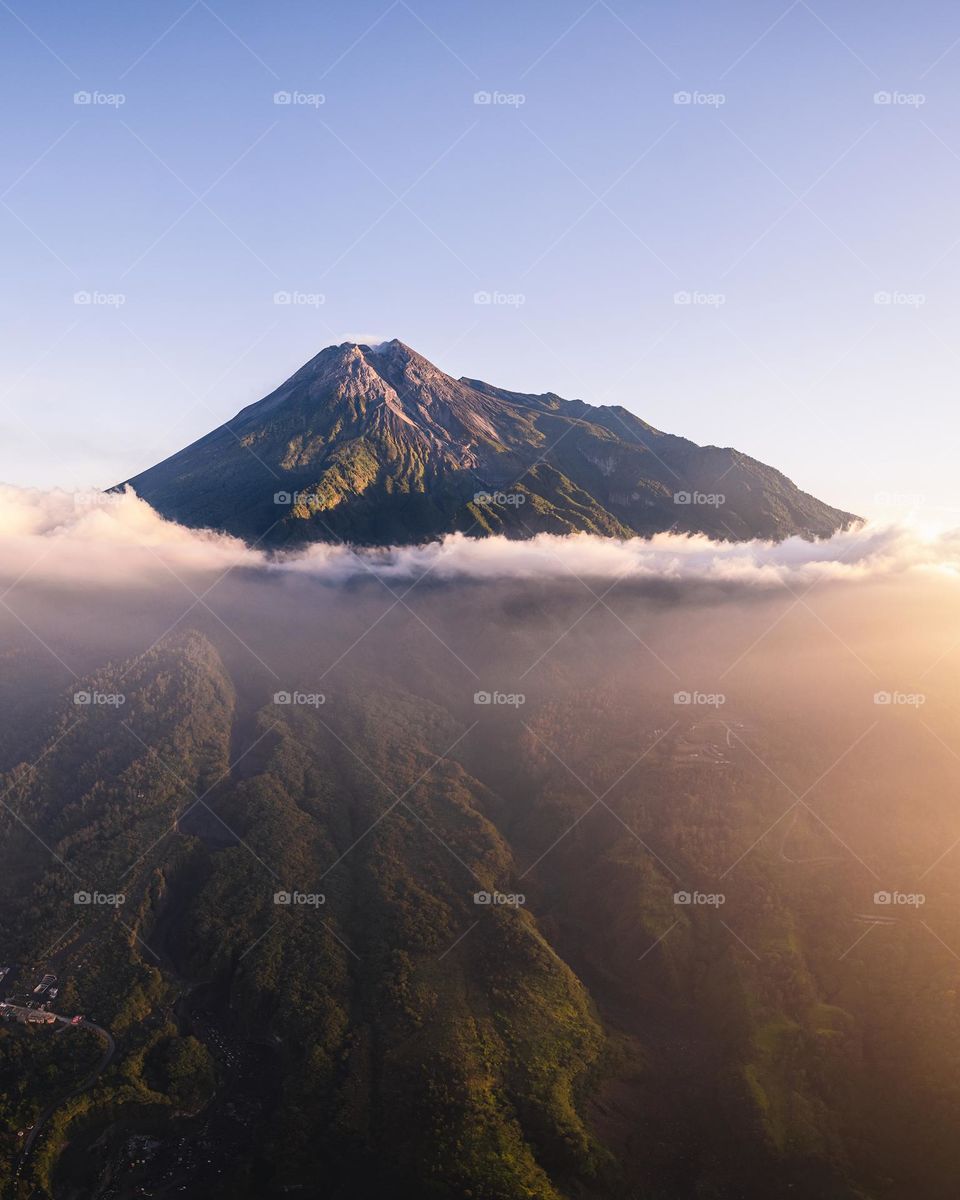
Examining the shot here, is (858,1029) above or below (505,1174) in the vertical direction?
above

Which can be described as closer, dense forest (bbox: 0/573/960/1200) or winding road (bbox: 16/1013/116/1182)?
dense forest (bbox: 0/573/960/1200)

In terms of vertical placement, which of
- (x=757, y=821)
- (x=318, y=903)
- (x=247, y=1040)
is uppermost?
(x=757, y=821)

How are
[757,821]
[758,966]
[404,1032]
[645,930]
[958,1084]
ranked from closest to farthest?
[958,1084] < [404,1032] < [758,966] < [645,930] < [757,821]

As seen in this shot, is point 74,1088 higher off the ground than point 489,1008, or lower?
lower

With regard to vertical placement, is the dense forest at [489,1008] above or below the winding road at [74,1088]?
above

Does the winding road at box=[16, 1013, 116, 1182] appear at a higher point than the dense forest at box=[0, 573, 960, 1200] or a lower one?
lower

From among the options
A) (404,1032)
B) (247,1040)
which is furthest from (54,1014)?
(404,1032)

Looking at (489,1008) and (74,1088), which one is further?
(489,1008)

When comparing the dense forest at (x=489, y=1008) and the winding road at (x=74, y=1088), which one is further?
the winding road at (x=74, y=1088)

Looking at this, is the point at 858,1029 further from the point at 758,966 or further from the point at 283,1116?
the point at 283,1116

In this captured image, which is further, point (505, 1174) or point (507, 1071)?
point (507, 1071)

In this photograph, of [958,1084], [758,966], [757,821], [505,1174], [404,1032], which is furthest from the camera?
[757,821]
